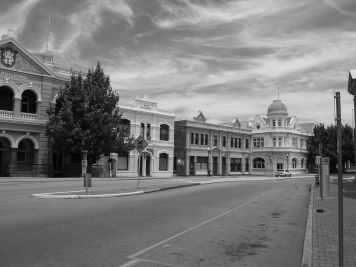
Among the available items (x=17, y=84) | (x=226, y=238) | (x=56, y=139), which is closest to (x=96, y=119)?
(x=56, y=139)

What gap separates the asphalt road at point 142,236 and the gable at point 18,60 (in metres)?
26.7

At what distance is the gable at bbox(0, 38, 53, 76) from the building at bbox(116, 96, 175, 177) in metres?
12.3

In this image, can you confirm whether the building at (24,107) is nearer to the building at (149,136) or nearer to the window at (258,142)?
the building at (149,136)

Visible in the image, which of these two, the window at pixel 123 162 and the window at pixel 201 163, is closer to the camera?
the window at pixel 123 162

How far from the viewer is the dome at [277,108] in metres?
88.0

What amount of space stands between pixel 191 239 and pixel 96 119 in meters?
30.7

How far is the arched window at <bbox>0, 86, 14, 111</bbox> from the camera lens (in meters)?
39.2

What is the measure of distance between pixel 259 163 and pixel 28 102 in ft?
189

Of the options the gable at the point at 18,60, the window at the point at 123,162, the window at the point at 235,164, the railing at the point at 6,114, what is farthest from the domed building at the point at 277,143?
the railing at the point at 6,114

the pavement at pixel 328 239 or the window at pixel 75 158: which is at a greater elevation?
the window at pixel 75 158

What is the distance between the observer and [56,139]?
3850cm

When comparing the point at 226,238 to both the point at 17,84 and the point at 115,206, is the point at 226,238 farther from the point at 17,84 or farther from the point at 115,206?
the point at 17,84

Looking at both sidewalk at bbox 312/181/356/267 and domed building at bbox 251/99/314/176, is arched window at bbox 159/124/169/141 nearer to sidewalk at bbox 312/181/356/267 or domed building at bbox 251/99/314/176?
domed building at bbox 251/99/314/176

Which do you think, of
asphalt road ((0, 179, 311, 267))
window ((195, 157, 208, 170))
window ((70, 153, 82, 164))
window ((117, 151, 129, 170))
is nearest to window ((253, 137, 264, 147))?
window ((195, 157, 208, 170))
